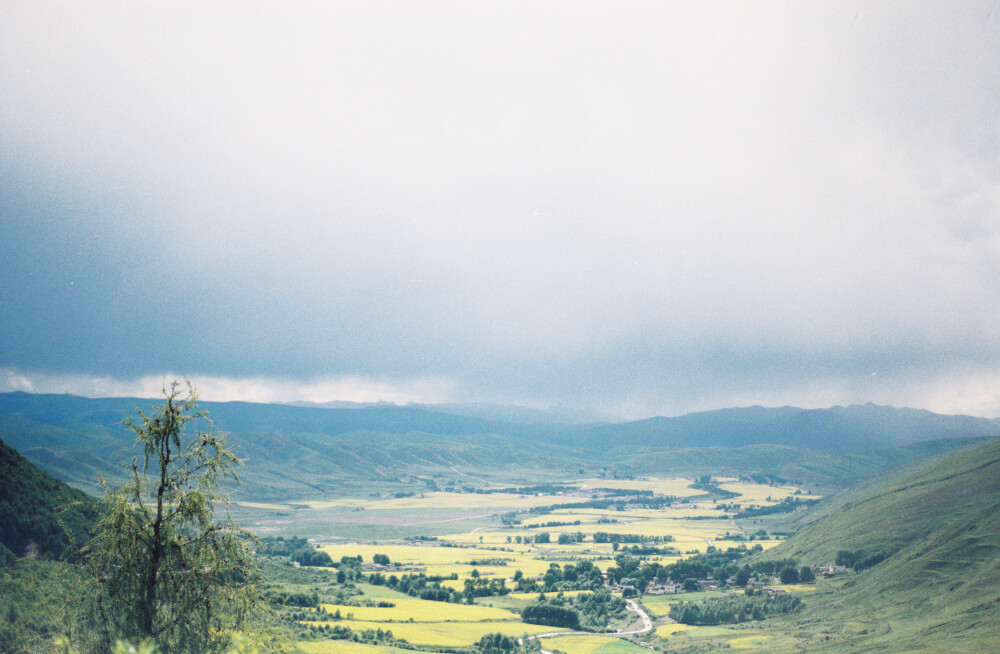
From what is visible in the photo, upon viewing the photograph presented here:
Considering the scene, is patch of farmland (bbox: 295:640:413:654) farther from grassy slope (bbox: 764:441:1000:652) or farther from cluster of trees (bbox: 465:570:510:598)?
grassy slope (bbox: 764:441:1000:652)

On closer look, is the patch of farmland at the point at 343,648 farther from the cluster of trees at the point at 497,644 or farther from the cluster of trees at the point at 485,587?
the cluster of trees at the point at 485,587

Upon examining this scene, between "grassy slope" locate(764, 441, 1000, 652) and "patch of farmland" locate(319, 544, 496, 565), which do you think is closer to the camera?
"grassy slope" locate(764, 441, 1000, 652)

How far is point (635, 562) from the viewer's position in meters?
158

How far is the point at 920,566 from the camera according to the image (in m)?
120

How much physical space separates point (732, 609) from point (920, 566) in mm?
36771

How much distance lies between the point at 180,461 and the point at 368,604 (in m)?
106

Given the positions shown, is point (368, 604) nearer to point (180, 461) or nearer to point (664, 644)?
point (664, 644)

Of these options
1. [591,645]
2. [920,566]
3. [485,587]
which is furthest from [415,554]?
[920,566]

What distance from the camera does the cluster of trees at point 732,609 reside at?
11444 cm

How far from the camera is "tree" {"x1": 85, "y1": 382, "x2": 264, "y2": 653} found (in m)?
18.4

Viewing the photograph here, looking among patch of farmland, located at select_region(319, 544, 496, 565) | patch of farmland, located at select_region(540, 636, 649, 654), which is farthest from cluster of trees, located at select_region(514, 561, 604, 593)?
patch of farmland, located at select_region(540, 636, 649, 654)

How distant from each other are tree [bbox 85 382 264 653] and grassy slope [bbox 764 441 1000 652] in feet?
311

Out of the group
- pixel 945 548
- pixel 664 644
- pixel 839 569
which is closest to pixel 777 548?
pixel 839 569

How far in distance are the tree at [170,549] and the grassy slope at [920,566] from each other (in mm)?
94934
